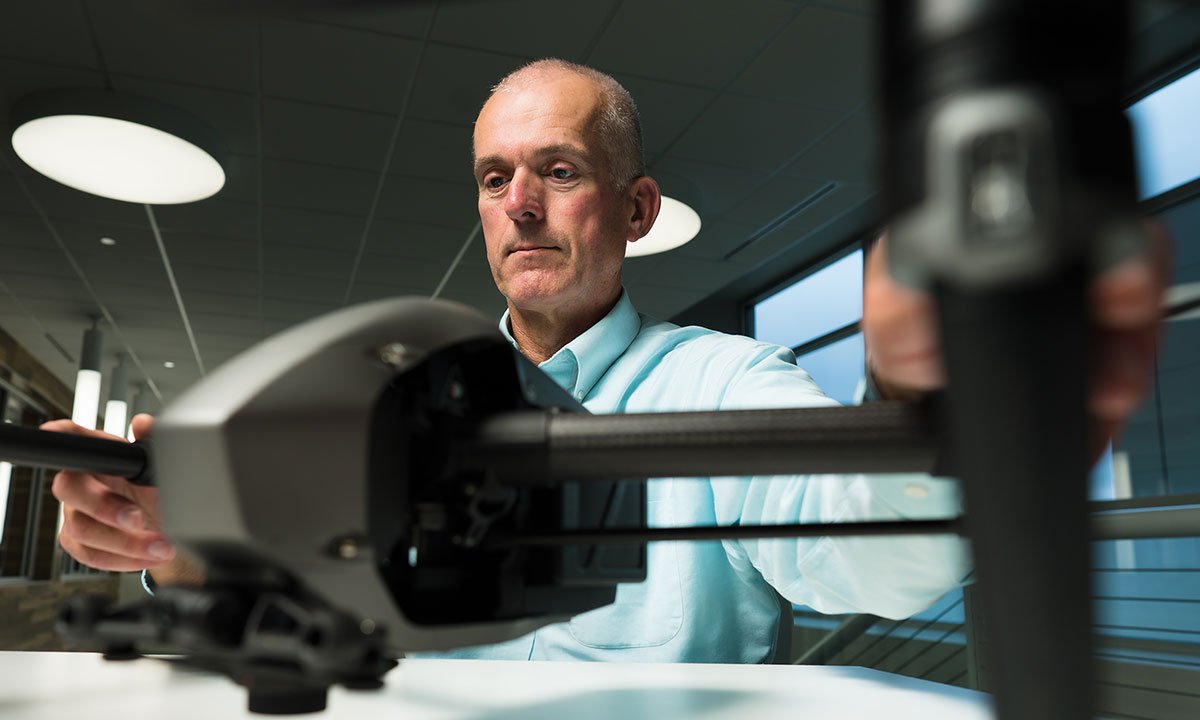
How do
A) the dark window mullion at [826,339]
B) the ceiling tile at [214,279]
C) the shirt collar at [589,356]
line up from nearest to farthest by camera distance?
the shirt collar at [589,356] → the ceiling tile at [214,279] → the dark window mullion at [826,339]

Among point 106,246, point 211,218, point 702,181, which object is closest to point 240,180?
point 211,218

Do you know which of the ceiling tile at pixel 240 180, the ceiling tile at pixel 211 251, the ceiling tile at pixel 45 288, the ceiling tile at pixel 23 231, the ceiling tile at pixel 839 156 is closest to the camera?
the ceiling tile at pixel 839 156

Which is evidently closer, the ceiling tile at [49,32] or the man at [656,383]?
the man at [656,383]

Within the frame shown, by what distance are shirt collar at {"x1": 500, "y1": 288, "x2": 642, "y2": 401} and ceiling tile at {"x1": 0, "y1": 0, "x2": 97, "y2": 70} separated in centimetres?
258

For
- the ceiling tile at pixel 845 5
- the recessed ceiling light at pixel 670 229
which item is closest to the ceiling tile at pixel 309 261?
the recessed ceiling light at pixel 670 229

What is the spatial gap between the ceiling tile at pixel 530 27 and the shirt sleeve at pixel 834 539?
6.88 ft

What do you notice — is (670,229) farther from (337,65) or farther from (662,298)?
(337,65)

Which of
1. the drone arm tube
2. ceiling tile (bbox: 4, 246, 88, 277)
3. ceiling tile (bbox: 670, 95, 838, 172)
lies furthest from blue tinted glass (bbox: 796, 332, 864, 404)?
the drone arm tube

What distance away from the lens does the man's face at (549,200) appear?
1.09 metres

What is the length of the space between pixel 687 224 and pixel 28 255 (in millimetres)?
3858

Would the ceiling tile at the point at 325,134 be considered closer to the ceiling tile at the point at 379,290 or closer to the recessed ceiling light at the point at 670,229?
the recessed ceiling light at the point at 670,229

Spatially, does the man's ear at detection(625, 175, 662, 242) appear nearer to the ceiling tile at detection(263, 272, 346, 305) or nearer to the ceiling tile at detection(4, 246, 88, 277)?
the ceiling tile at detection(263, 272, 346, 305)

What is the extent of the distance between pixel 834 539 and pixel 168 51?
3.12 meters

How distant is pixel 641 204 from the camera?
4.23 feet
